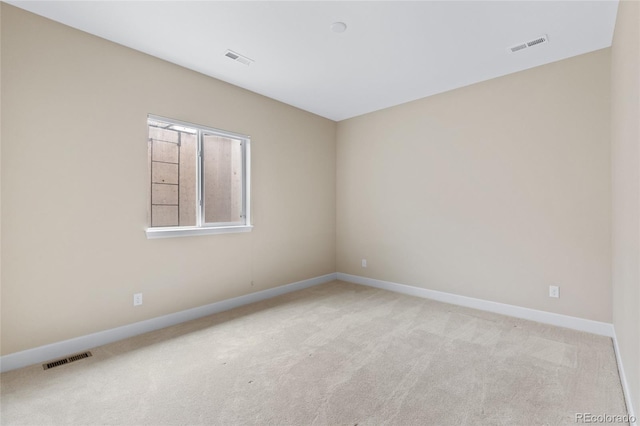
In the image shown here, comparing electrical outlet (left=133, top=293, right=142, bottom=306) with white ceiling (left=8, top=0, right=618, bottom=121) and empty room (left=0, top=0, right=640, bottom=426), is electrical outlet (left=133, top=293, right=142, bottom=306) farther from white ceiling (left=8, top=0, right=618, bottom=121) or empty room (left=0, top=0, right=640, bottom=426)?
white ceiling (left=8, top=0, right=618, bottom=121)

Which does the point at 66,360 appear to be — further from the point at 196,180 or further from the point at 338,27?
the point at 338,27

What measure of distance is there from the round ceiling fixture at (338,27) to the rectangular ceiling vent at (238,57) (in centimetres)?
99

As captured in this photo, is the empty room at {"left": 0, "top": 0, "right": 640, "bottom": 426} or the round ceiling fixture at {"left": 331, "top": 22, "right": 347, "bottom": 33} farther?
the round ceiling fixture at {"left": 331, "top": 22, "right": 347, "bottom": 33}

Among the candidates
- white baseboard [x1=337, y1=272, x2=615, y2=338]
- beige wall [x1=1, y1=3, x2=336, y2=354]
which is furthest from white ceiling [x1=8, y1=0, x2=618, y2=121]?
white baseboard [x1=337, y1=272, x2=615, y2=338]

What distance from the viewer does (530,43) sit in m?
2.72

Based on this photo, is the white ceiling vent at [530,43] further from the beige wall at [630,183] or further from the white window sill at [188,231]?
the white window sill at [188,231]

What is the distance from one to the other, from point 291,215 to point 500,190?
2733mm

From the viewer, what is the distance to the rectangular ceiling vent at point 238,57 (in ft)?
9.53

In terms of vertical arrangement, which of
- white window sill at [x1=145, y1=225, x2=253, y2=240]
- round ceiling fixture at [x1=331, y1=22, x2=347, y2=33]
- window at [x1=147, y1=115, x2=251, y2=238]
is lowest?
white window sill at [x1=145, y1=225, x2=253, y2=240]

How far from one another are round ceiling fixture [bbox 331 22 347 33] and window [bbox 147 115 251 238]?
5.87ft

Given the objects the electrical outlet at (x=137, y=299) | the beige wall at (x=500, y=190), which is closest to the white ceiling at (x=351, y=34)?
the beige wall at (x=500, y=190)

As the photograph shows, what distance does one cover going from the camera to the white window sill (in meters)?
2.98

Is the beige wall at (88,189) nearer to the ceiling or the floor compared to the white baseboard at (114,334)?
nearer to the ceiling

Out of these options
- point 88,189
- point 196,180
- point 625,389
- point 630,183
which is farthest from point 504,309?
point 88,189
